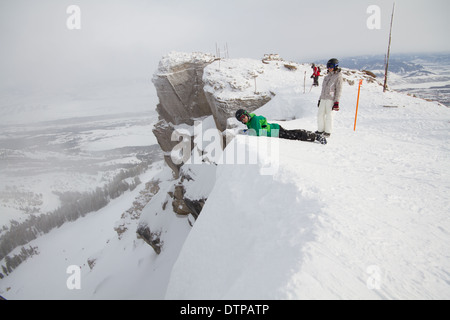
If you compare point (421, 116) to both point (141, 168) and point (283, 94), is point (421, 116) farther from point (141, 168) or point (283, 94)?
point (141, 168)

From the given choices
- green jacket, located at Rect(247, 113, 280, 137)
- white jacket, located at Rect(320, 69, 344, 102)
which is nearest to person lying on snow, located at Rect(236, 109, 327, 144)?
green jacket, located at Rect(247, 113, 280, 137)

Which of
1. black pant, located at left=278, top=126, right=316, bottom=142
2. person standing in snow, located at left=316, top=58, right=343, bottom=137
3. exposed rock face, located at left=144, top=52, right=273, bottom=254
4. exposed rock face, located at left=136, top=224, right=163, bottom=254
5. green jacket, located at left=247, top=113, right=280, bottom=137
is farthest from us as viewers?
exposed rock face, located at left=136, top=224, right=163, bottom=254

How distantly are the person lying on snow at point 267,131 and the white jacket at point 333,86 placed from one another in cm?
175

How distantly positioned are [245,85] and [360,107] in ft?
34.8

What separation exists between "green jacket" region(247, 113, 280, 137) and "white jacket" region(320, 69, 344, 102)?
2.54 meters

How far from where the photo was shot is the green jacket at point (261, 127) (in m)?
9.07

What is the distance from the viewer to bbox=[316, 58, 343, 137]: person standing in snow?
28.1 ft

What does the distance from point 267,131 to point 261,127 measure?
13.7 inches

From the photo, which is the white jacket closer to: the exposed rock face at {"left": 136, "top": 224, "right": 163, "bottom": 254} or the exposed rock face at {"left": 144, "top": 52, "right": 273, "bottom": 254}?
the exposed rock face at {"left": 144, "top": 52, "right": 273, "bottom": 254}

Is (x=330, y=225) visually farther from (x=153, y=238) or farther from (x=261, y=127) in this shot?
(x=153, y=238)

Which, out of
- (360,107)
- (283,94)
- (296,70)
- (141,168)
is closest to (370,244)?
(360,107)

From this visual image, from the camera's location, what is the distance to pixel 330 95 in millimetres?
8844

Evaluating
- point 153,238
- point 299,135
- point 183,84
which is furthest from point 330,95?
point 153,238

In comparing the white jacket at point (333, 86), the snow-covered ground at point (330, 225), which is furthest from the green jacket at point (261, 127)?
the white jacket at point (333, 86)
